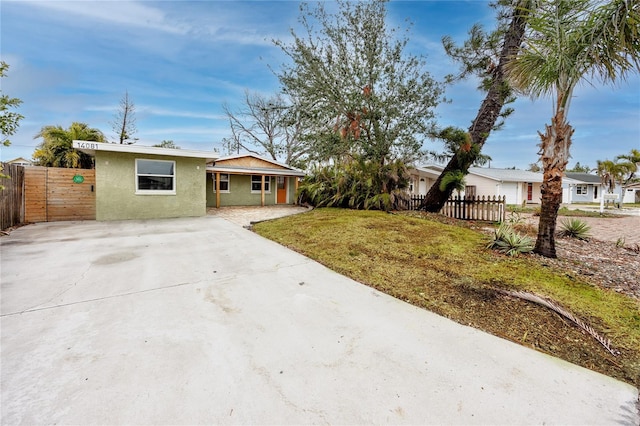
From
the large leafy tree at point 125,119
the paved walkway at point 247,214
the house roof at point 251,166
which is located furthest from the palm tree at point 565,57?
the large leafy tree at point 125,119

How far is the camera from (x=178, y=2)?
324 inches

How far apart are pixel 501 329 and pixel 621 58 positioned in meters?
4.77

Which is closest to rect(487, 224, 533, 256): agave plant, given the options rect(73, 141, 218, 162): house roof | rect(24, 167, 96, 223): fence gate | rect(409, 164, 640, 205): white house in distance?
rect(73, 141, 218, 162): house roof

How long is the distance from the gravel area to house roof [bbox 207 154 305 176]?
13.1 m

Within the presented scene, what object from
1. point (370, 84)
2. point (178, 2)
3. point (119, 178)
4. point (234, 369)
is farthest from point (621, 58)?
point (119, 178)

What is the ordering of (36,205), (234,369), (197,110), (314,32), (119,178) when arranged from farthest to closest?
1. (197,110)
2. (314,32)
3. (119,178)
4. (36,205)
5. (234,369)

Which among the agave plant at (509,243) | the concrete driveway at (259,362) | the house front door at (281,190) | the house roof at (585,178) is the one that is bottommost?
the concrete driveway at (259,362)

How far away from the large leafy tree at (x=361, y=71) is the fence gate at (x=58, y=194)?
8429mm

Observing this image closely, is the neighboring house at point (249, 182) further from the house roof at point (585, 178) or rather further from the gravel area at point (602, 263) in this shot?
the house roof at point (585, 178)

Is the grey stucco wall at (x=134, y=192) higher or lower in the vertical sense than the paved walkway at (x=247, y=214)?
higher

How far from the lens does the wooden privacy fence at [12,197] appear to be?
7.38 meters

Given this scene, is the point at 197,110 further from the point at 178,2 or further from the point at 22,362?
the point at 22,362

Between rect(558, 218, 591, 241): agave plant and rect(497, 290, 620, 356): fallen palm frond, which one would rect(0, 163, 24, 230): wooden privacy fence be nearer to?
rect(497, 290, 620, 356): fallen palm frond

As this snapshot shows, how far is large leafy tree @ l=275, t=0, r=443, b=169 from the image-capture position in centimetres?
1041
